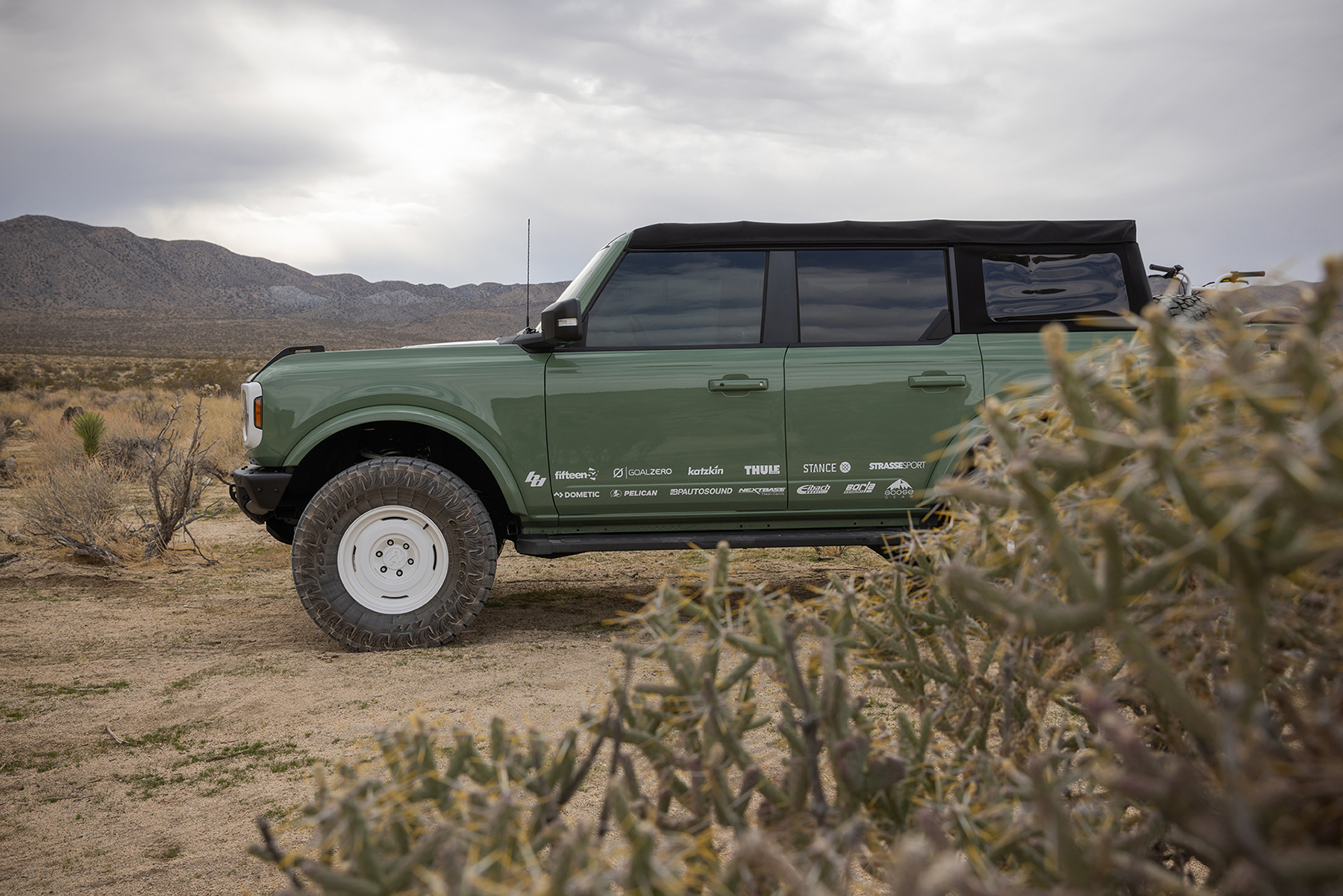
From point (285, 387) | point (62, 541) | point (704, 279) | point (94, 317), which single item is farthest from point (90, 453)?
point (94, 317)

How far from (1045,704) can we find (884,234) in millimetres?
4185

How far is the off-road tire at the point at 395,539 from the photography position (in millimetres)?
4730

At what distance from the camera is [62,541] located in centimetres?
725

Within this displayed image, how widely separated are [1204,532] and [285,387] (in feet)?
15.7

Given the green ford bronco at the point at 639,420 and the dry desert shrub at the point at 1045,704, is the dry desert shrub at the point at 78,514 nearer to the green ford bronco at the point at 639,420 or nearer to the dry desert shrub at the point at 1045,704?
the green ford bronco at the point at 639,420

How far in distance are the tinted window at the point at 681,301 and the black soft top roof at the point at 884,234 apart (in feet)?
0.30

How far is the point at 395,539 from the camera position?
16.1 ft

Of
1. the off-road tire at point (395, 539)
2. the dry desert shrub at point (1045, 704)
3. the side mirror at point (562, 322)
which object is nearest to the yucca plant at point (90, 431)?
the off-road tire at point (395, 539)

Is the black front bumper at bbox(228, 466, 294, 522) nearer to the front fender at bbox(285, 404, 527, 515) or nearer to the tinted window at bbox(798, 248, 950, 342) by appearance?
the front fender at bbox(285, 404, 527, 515)

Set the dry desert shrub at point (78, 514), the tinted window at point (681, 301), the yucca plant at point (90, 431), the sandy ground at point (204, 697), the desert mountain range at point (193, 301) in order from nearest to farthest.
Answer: the sandy ground at point (204, 697), the tinted window at point (681, 301), the dry desert shrub at point (78, 514), the yucca plant at point (90, 431), the desert mountain range at point (193, 301)

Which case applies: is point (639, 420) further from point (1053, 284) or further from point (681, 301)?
point (1053, 284)

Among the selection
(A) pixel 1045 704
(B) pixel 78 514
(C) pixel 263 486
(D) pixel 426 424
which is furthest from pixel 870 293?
(B) pixel 78 514

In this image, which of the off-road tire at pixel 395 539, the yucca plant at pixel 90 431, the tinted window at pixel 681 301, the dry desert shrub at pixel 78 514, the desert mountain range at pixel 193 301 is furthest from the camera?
the desert mountain range at pixel 193 301

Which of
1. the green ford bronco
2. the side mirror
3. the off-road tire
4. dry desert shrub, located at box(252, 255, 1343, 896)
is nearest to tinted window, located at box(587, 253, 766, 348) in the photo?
the green ford bronco
